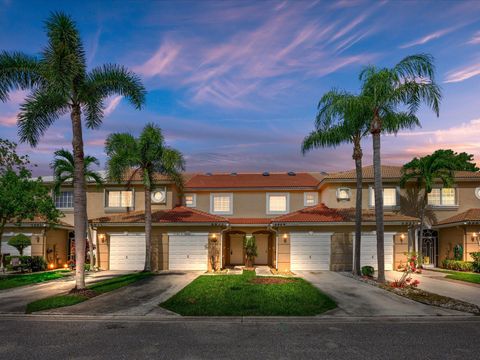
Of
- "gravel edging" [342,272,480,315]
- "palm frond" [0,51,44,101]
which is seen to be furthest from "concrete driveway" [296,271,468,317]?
"palm frond" [0,51,44,101]

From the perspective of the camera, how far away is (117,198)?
29641 millimetres

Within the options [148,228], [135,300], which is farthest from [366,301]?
[148,228]

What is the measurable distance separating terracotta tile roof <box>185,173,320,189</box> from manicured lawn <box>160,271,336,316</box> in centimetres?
1271

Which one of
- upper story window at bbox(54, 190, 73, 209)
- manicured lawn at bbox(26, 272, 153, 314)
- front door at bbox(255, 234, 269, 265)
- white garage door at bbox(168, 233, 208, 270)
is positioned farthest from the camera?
front door at bbox(255, 234, 269, 265)

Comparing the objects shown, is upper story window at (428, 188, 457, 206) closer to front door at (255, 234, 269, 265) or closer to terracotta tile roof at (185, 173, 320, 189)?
terracotta tile roof at (185, 173, 320, 189)

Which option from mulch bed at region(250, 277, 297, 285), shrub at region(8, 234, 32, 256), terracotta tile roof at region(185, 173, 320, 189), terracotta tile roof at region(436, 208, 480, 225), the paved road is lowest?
mulch bed at region(250, 277, 297, 285)

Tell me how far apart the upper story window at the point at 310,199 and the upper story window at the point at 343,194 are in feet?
9.96

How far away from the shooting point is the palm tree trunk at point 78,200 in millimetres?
15062

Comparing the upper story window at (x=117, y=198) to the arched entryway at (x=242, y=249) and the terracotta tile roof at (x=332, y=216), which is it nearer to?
the arched entryway at (x=242, y=249)

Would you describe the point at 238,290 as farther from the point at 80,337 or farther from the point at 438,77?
the point at 438,77

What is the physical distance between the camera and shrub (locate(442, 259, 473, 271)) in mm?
25000

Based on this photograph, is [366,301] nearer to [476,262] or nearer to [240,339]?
[240,339]

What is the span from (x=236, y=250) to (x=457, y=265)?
15717 mm

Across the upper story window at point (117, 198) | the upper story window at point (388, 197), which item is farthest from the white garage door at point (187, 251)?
the upper story window at point (388, 197)
